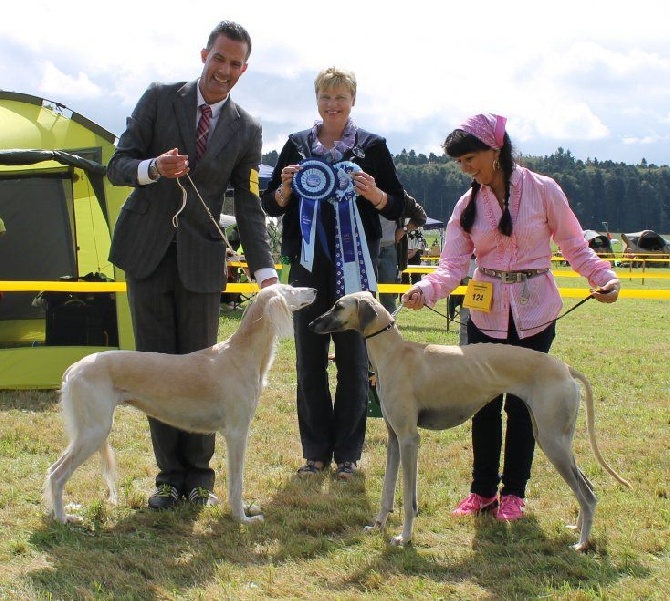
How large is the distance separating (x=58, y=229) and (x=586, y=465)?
22.3 feet

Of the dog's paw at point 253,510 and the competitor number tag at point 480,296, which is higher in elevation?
the competitor number tag at point 480,296

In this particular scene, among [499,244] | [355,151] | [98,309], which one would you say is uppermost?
[355,151]

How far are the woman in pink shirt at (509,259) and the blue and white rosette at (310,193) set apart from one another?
0.86 metres

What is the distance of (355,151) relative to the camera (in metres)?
4.61

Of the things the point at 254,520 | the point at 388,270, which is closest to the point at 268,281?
the point at 254,520

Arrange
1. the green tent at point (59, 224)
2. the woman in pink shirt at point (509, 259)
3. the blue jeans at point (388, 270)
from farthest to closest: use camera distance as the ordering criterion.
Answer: the blue jeans at point (388, 270) → the green tent at point (59, 224) → the woman in pink shirt at point (509, 259)

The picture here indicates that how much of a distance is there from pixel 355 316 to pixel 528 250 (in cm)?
92

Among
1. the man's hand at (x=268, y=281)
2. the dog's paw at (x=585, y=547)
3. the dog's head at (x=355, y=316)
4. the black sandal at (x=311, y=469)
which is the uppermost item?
the man's hand at (x=268, y=281)

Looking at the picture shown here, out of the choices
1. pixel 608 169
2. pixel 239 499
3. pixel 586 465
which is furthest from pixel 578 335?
pixel 608 169

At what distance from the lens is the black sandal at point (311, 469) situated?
4.75 m

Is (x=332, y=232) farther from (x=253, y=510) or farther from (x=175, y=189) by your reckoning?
(x=253, y=510)

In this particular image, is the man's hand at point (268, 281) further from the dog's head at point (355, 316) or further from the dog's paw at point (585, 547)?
the dog's paw at point (585, 547)

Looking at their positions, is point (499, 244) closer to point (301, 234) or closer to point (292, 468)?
point (301, 234)

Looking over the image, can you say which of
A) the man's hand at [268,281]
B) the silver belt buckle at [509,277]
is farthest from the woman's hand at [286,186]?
the silver belt buckle at [509,277]
